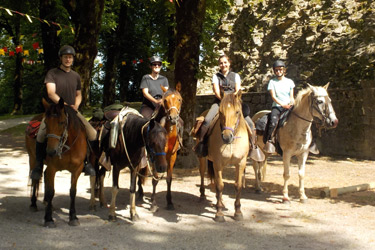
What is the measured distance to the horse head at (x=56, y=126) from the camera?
5781 mm

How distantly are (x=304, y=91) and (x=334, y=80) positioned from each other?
9.11 m

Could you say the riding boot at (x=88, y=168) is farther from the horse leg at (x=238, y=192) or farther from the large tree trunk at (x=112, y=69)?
the large tree trunk at (x=112, y=69)

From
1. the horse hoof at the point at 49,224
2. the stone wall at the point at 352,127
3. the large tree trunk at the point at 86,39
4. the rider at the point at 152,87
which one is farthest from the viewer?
the stone wall at the point at 352,127

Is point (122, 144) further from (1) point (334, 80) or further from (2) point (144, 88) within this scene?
(1) point (334, 80)

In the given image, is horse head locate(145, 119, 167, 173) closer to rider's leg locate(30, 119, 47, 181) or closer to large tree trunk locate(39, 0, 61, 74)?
rider's leg locate(30, 119, 47, 181)

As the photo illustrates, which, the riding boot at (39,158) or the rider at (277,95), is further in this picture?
the rider at (277,95)

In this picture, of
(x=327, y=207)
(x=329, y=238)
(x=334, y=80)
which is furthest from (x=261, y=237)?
(x=334, y=80)

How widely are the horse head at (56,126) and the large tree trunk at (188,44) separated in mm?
6182

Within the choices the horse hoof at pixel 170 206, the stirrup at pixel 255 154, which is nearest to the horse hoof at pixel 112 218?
the horse hoof at pixel 170 206

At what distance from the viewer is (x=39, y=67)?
3591 cm

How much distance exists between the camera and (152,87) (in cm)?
813

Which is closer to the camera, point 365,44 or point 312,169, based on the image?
point 312,169

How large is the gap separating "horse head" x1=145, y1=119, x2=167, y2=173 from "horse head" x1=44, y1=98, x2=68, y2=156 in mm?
1303

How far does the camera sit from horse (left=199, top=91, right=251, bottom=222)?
21.5 feet
